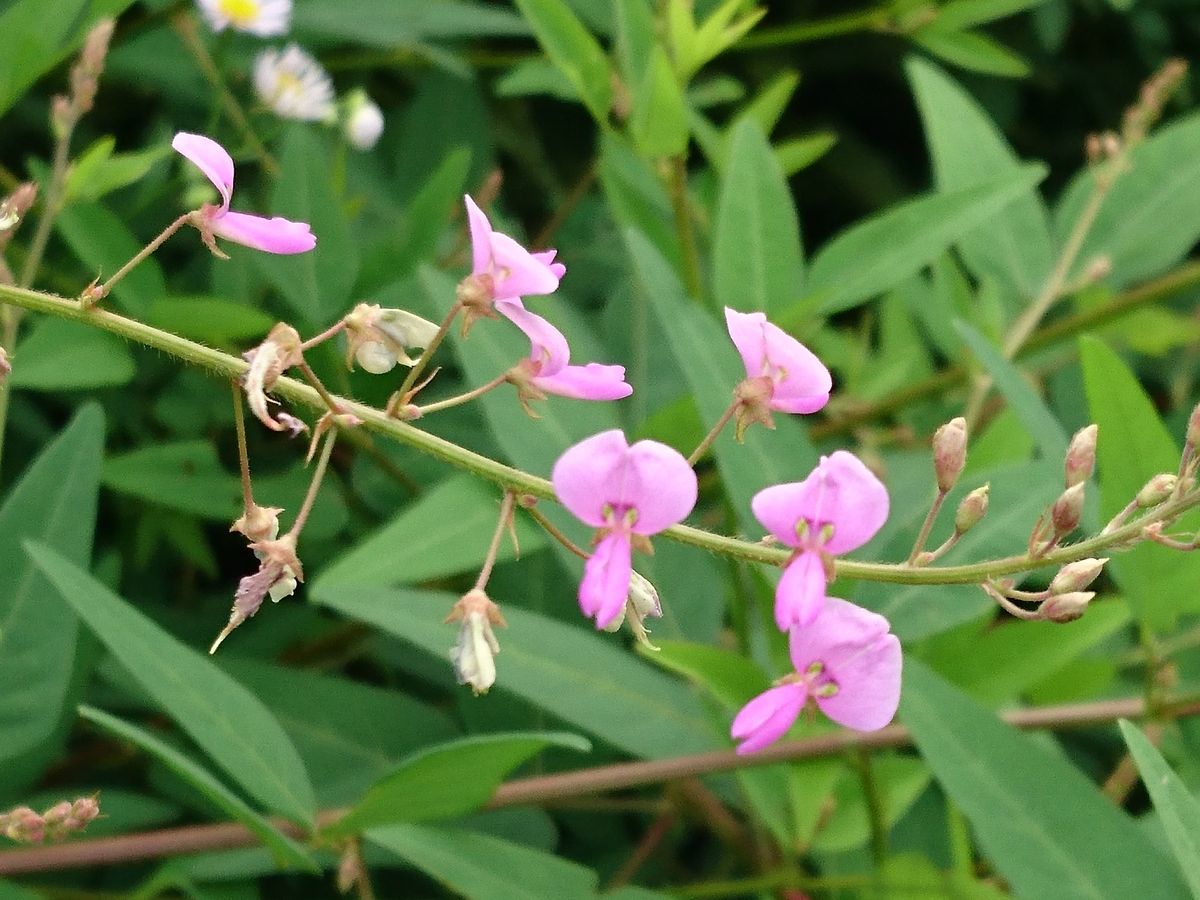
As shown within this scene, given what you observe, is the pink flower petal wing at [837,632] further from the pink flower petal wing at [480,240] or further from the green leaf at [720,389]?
the green leaf at [720,389]

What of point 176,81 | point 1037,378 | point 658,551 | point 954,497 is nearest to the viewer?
point 954,497

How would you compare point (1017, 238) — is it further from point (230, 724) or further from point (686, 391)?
point (230, 724)

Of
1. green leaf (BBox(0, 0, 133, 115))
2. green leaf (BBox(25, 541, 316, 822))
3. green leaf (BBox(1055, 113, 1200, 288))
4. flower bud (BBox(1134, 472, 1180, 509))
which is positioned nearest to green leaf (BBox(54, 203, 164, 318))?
green leaf (BBox(0, 0, 133, 115))

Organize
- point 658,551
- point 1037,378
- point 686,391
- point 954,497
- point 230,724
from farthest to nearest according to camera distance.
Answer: point 1037,378, point 686,391, point 658,551, point 954,497, point 230,724

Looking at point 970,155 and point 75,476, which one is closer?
point 75,476

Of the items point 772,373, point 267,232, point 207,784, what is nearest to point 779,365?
point 772,373

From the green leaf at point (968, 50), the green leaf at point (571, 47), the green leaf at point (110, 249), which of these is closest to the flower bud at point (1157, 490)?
the green leaf at point (571, 47)

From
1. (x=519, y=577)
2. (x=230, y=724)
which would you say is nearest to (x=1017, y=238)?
(x=519, y=577)
